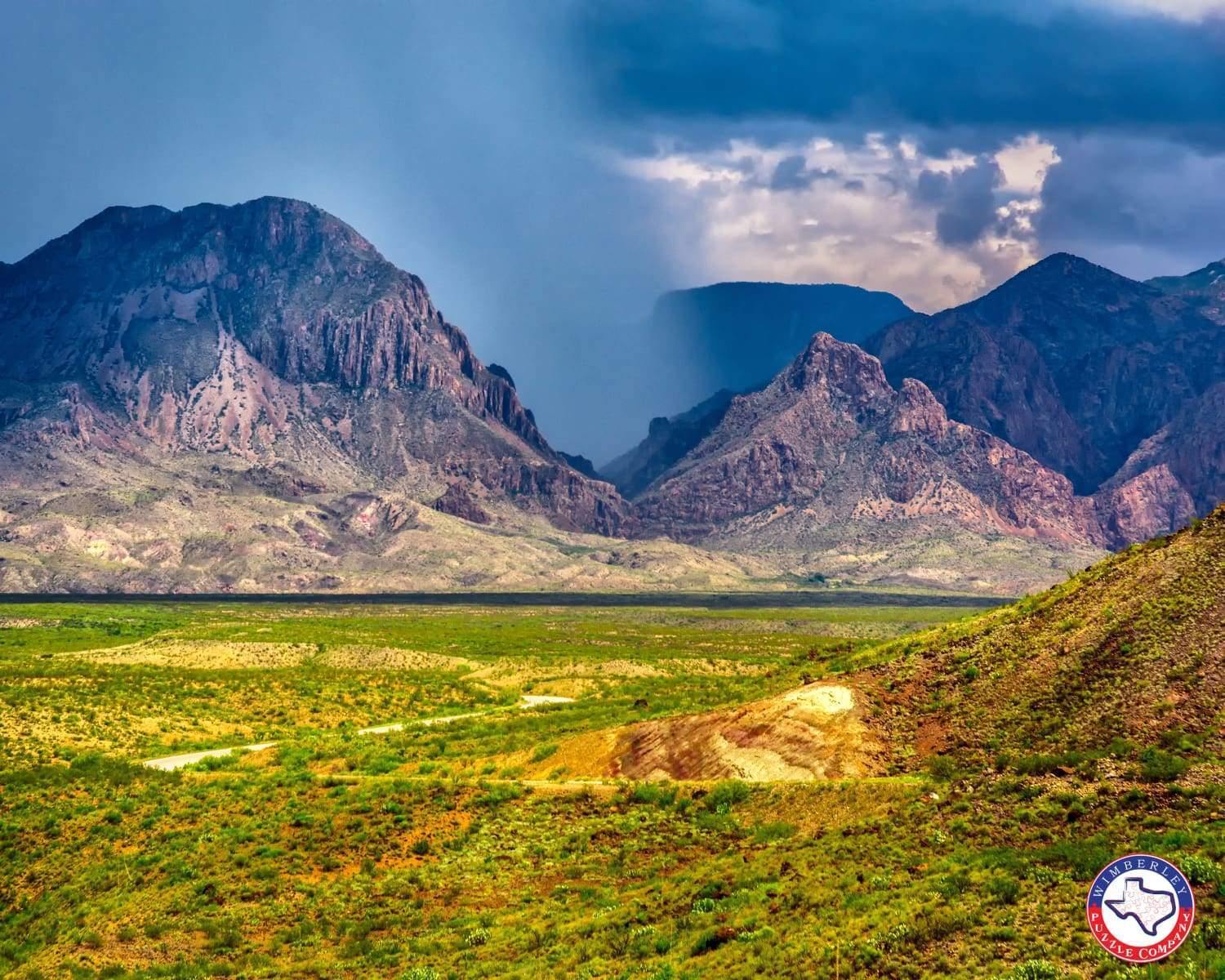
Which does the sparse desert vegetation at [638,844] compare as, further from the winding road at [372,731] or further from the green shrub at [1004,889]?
the winding road at [372,731]

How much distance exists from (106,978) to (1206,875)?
25.5 metres

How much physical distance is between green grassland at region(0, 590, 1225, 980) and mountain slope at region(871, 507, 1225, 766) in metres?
0.26

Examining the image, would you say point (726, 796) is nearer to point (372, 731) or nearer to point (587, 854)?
point (587, 854)

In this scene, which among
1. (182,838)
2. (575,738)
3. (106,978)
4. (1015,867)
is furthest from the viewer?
(575,738)

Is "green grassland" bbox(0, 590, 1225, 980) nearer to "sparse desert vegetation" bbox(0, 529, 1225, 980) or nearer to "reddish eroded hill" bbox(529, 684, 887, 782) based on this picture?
"sparse desert vegetation" bbox(0, 529, 1225, 980)

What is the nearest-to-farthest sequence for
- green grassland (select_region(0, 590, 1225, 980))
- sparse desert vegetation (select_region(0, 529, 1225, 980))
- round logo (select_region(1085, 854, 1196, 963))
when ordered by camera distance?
1. round logo (select_region(1085, 854, 1196, 963))
2. green grassland (select_region(0, 590, 1225, 980))
3. sparse desert vegetation (select_region(0, 529, 1225, 980))

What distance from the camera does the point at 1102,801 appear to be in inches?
914

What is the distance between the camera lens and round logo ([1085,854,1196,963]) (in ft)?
54.3

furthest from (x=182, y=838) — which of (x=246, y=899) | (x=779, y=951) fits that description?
(x=779, y=951)

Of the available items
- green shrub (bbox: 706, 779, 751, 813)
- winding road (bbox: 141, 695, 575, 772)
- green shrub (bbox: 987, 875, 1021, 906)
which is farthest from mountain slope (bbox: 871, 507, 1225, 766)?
winding road (bbox: 141, 695, 575, 772)

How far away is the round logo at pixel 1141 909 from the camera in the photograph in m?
16.5

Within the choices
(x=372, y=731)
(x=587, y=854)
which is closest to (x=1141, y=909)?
(x=587, y=854)

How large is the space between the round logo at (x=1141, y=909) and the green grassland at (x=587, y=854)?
33 centimetres

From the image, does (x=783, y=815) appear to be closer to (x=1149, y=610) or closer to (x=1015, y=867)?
(x=1015, y=867)
